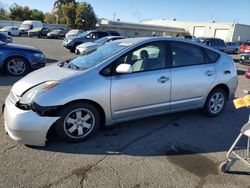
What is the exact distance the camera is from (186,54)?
17.3 feet

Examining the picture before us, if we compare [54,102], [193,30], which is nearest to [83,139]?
[54,102]

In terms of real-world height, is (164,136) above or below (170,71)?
below

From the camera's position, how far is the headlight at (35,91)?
3.91 metres

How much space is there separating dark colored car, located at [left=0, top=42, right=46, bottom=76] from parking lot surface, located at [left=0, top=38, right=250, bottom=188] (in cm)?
500

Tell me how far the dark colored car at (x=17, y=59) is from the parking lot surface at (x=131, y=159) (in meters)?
5.00

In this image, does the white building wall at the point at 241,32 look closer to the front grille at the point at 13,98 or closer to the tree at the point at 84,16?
the tree at the point at 84,16

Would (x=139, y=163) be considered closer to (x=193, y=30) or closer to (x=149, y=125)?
(x=149, y=125)

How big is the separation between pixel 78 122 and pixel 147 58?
1.60 m

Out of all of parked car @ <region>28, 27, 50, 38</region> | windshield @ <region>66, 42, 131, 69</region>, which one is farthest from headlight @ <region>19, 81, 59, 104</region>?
parked car @ <region>28, 27, 50, 38</region>

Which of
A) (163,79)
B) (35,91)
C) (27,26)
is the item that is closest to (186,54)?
(163,79)

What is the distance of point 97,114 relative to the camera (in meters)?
4.37

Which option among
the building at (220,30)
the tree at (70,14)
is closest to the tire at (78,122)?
the tree at (70,14)

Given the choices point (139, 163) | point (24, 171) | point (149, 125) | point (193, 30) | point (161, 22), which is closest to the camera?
point (24, 171)

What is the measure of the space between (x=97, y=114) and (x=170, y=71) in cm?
149
